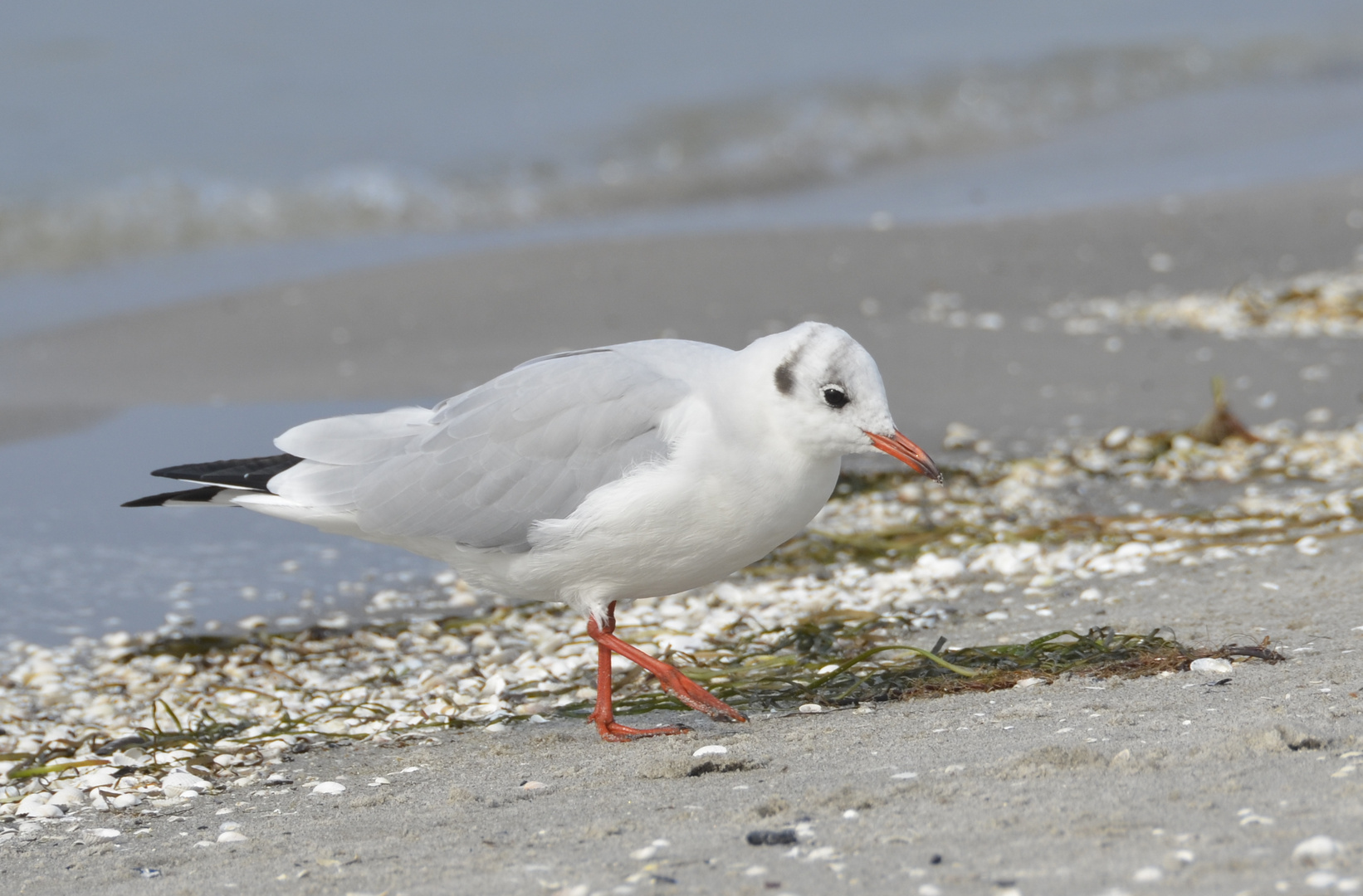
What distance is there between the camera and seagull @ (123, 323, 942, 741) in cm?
359

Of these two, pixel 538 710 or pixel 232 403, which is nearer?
pixel 538 710

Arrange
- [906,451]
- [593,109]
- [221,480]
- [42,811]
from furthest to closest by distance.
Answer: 1. [593,109]
2. [221,480]
3. [906,451]
4. [42,811]

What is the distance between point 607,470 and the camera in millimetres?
3762

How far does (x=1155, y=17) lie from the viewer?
18594mm

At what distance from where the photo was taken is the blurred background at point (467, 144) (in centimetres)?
622

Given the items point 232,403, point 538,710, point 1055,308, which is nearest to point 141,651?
point 538,710

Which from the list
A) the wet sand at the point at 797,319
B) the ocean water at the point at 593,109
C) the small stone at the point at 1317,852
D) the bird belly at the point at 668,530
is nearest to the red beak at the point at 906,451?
the bird belly at the point at 668,530

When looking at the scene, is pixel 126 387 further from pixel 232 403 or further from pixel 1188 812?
pixel 1188 812

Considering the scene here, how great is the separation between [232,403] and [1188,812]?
557 centimetres

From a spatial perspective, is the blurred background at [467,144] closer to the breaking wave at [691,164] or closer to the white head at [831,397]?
the breaking wave at [691,164]

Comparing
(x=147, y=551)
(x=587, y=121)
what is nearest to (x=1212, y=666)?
(x=147, y=551)

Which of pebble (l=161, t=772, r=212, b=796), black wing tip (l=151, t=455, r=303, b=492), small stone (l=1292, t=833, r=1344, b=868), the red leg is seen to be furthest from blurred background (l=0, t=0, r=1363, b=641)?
small stone (l=1292, t=833, r=1344, b=868)

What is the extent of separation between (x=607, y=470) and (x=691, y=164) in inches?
394

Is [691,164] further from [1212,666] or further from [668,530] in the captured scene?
[1212,666]
